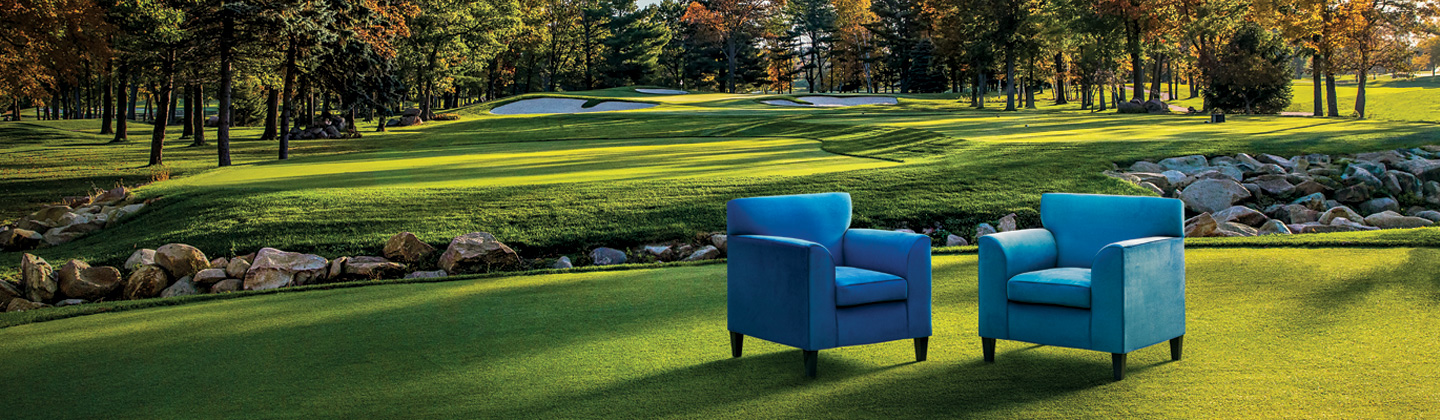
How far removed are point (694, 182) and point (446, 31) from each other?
2868 cm

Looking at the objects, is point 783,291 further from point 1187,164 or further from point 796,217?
point 1187,164

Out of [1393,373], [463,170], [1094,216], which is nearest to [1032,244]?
[1094,216]

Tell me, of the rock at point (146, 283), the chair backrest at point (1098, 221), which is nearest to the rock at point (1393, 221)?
the chair backrest at point (1098, 221)

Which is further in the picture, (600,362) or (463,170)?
(463,170)

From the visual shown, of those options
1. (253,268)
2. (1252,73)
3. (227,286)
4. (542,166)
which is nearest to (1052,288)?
(253,268)

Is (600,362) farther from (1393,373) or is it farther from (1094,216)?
(1393,373)

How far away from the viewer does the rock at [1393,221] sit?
1157cm

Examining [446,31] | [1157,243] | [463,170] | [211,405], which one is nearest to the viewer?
[211,405]

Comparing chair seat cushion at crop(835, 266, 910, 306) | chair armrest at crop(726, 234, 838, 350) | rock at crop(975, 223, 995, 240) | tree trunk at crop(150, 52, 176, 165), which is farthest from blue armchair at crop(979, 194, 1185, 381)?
tree trunk at crop(150, 52, 176, 165)

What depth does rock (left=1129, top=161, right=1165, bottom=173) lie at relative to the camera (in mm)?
14584

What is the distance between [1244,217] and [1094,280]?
30.7 feet

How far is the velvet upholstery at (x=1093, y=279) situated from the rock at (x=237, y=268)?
8.44 m

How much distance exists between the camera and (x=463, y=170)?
54.2ft

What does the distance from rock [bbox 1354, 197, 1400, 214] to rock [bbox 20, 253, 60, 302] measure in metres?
17.8
